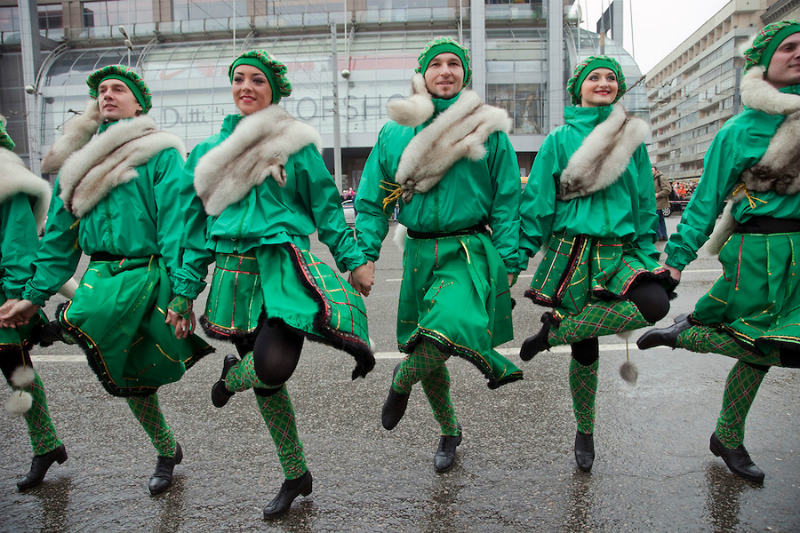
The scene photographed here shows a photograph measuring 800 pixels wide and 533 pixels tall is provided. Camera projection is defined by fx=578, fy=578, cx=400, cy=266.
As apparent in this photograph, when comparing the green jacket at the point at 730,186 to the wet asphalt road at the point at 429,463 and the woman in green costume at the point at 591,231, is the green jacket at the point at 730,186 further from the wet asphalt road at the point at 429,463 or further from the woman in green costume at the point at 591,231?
the wet asphalt road at the point at 429,463

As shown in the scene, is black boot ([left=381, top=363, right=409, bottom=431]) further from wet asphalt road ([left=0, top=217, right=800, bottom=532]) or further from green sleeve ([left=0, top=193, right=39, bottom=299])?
green sleeve ([left=0, top=193, right=39, bottom=299])

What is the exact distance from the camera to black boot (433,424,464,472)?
2945 mm

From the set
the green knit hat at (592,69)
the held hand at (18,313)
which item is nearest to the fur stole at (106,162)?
the held hand at (18,313)

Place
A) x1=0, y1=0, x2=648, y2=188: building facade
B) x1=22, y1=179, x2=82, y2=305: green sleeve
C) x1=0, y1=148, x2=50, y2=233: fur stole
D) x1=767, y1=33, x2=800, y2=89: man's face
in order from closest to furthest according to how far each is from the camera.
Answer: x1=767, y1=33, x2=800, y2=89: man's face < x1=22, y1=179, x2=82, y2=305: green sleeve < x1=0, y1=148, x2=50, y2=233: fur stole < x1=0, y1=0, x2=648, y2=188: building facade

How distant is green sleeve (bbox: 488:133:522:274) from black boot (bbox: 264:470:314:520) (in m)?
1.44

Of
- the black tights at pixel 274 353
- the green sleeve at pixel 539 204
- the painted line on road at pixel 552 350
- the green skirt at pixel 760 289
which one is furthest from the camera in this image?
the painted line on road at pixel 552 350

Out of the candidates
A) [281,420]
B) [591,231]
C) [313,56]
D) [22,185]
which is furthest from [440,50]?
[313,56]

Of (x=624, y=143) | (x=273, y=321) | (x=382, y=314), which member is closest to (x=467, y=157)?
(x=624, y=143)

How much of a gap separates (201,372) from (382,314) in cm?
234

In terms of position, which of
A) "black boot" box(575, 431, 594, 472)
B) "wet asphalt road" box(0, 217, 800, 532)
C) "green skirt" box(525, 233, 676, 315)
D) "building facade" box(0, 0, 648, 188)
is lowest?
"wet asphalt road" box(0, 217, 800, 532)

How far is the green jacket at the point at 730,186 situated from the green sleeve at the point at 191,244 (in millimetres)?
2277

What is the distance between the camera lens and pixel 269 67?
2.78 metres

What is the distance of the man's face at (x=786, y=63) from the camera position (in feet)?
9.00

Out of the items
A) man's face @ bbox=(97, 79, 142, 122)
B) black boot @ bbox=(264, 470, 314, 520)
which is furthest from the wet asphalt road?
man's face @ bbox=(97, 79, 142, 122)
